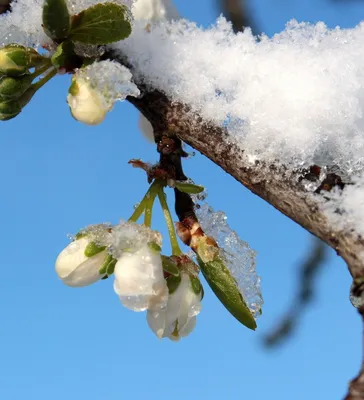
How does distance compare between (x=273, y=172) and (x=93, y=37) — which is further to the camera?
(x=93, y=37)

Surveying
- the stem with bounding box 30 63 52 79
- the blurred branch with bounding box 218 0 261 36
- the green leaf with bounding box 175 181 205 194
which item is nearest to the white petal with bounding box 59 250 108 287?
the green leaf with bounding box 175 181 205 194

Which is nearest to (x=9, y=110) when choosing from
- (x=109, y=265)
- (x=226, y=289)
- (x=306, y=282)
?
(x=109, y=265)

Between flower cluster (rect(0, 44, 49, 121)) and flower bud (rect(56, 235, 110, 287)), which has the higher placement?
flower cluster (rect(0, 44, 49, 121))

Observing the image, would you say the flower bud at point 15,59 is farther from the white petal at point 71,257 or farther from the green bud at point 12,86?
the white petal at point 71,257

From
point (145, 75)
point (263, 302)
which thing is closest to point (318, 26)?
point (145, 75)

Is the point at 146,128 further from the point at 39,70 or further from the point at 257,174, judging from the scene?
the point at 257,174

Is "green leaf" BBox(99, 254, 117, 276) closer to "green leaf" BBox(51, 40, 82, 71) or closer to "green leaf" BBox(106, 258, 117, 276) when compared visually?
"green leaf" BBox(106, 258, 117, 276)

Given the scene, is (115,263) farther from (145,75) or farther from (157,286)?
(145,75)

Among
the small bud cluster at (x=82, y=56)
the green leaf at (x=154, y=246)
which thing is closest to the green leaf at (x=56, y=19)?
the small bud cluster at (x=82, y=56)
